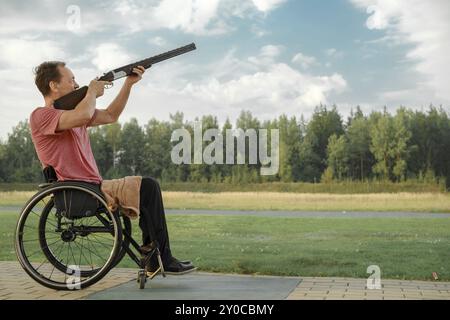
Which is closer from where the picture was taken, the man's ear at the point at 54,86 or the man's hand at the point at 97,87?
the man's hand at the point at 97,87

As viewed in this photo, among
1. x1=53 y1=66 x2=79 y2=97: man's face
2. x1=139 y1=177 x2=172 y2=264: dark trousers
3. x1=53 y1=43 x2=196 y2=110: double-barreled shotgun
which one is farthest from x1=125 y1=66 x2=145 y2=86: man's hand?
x1=139 y1=177 x2=172 y2=264: dark trousers

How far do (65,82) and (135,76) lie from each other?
36 cm

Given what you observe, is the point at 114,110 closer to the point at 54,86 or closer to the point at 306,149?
the point at 54,86

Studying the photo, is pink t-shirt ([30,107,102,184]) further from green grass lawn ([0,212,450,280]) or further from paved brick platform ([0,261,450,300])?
green grass lawn ([0,212,450,280])

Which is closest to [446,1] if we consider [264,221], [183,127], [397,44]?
[264,221]

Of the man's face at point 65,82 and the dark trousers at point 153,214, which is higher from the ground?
the man's face at point 65,82

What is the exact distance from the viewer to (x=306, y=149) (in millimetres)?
13844

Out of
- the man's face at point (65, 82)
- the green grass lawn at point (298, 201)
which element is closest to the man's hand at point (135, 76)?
the man's face at point (65, 82)

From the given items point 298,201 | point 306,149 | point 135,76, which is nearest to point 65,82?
point 135,76

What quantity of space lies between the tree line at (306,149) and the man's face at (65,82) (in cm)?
881

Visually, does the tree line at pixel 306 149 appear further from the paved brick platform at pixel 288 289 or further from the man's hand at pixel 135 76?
the man's hand at pixel 135 76

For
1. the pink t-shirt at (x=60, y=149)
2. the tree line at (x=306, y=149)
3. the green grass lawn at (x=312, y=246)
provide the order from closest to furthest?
the pink t-shirt at (x=60, y=149), the green grass lawn at (x=312, y=246), the tree line at (x=306, y=149)

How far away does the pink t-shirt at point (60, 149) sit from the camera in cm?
289
